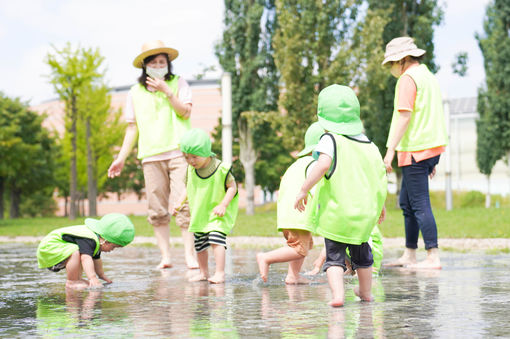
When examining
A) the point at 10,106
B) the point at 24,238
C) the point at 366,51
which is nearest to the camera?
the point at 24,238

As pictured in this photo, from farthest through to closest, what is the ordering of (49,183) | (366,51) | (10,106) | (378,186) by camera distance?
(49,183) < (10,106) < (366,51) < (378,186)

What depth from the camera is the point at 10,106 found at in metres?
46.3

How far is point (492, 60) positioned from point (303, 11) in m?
12.6

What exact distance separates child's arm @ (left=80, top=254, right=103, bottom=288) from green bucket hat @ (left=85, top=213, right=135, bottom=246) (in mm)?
246

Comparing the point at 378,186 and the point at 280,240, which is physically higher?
the point at 378,186

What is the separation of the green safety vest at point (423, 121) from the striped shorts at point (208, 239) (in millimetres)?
1874

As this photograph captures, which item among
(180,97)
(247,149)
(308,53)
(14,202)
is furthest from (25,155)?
(180,97)

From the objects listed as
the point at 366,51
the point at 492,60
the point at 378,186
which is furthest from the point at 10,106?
the point at 378,186

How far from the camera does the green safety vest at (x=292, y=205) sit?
545cm

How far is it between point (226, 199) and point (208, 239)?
395 millimetres

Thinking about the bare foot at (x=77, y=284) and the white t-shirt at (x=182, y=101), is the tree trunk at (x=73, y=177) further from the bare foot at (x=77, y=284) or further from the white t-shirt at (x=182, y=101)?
the bare foot at (x=77, y=284)

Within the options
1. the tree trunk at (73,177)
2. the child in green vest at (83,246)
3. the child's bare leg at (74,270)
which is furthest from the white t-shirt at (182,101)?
the tree trunk at (73,177)

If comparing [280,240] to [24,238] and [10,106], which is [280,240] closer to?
[24,238]

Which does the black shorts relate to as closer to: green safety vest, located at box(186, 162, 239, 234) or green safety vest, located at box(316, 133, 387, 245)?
green safety vest, located at box(316, 133, 387, 245)
